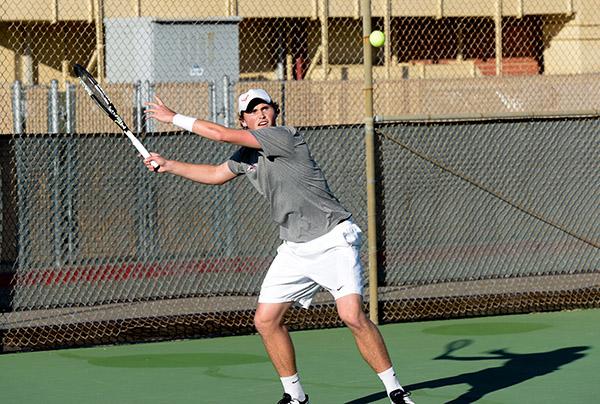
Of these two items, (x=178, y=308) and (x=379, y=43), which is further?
(x=178, y=308)

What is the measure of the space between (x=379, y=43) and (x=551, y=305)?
9.55 ft

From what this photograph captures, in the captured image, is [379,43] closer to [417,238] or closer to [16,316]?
[417,238]

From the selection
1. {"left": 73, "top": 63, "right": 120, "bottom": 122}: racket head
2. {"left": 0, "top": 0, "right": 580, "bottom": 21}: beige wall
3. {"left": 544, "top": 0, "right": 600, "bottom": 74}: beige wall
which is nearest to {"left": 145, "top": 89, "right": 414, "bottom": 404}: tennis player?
→ {"left": 73, "top": 63, "right": 120, "bottom": 122}: racket head

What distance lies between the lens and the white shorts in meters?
7.47

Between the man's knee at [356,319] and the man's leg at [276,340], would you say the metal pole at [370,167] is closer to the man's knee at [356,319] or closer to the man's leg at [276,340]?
the man's leg at [276,340]

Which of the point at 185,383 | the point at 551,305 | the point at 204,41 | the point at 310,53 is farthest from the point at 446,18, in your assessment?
the point at 185,383

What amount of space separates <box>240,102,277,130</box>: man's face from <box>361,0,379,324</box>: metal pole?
11.8 feet

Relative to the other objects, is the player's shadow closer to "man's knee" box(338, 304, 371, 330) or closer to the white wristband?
"man's knee" box(338, 304, 371, 330)

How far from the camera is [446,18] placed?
3172 centimetres

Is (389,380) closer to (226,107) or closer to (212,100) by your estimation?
(226,107)

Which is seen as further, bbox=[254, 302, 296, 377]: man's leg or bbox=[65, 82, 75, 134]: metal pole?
bbox=[65, 82, 75, 134]: metal pole

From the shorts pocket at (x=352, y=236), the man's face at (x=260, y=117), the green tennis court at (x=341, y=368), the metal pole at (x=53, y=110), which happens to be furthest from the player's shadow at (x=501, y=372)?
the metal pole at (x=53, y=110)

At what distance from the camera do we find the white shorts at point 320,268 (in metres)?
7.47

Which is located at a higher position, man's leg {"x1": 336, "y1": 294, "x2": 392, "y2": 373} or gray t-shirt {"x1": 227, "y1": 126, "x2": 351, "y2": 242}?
gray t-shirt {"x1": 227, "y1": 126, "x2": 351, "y2": 242}
